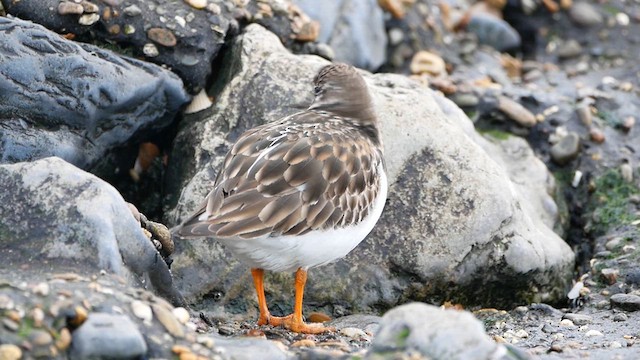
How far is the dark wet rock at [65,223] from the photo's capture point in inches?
209

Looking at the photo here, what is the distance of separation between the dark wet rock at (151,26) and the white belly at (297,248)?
2250 mm

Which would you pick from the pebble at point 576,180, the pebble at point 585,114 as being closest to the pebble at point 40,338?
the pebble at point 576,180

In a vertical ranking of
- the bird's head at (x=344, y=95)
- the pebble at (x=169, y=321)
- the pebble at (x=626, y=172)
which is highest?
the bird's head at (x=344, y=95)

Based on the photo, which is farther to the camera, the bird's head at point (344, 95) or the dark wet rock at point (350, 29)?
the dark wet rock at point (350, 29)

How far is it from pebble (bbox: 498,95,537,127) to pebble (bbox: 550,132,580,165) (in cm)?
34

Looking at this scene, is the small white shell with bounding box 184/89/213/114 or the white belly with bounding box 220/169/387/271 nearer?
the white belly with bounding box 220/169/387/271

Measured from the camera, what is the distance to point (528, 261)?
7.22 m

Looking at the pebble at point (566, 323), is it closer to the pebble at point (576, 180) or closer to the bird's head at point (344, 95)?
the bird's head at point (344, 95)

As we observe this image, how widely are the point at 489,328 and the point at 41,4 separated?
378 centimetres

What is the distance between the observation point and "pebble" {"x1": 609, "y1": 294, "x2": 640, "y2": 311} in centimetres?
691

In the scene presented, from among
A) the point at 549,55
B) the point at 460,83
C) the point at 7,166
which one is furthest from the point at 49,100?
the point at 549,55

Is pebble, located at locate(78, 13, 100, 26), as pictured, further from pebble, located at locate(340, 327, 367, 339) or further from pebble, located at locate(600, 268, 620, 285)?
pebble, located at locate(600, 268, 620, 285)

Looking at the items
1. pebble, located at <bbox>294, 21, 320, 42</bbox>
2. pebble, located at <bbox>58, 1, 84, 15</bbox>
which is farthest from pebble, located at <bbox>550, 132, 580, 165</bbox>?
pebble, located at <bbox>58, 1, 84, 15</bbox>

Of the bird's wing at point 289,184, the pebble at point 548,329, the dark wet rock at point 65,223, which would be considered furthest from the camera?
the pebble at point 548,329
